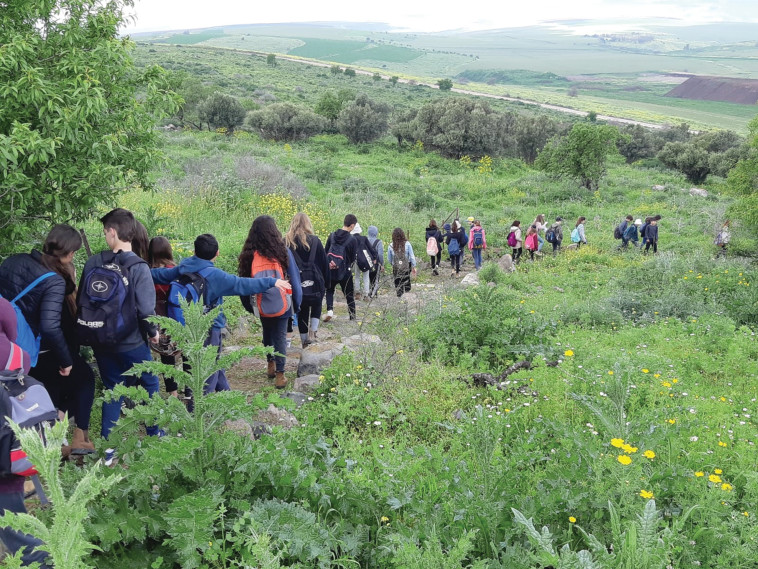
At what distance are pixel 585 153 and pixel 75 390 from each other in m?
26.4

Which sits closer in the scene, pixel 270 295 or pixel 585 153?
pixel 270 295

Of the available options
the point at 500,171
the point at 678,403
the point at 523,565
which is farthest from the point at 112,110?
the point at 500,171

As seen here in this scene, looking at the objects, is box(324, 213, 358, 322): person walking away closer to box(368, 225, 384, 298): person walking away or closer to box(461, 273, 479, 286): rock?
box(368, 225, 384, 298): person walking away

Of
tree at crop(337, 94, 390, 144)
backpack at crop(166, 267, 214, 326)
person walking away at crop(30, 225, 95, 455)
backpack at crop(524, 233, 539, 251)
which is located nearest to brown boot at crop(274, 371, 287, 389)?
backpack at crop(166, 267, 214, 326)

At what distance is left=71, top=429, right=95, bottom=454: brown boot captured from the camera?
436cm

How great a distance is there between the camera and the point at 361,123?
37000mm

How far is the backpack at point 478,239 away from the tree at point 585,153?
1521 centimetres

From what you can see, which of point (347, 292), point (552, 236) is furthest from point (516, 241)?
point (347, 292)

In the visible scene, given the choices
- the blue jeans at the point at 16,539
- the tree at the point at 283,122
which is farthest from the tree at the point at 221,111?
the blue jeans at the point at 16,539

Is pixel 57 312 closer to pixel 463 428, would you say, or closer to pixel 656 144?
pixel 463 428

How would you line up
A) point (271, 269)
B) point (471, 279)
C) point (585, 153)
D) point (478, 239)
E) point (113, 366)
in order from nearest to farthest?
point (113, 366)
point (271, 269)
point (471, 279)
point (478, 239)
point (585, 153)

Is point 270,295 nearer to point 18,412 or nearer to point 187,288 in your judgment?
point 187,288

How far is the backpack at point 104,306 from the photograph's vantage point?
389cm

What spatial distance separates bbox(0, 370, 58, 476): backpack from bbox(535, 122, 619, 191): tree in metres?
27.0
